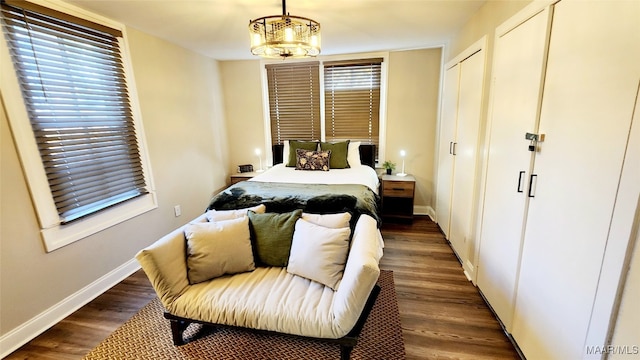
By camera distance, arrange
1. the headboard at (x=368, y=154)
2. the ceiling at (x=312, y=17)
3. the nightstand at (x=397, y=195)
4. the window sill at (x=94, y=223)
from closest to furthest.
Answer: the window sill at (x=94, y=223), the ceiling at (x=312, y=17), the nightstand at (x=397, y=195), the headboard at (x=368, y=154)

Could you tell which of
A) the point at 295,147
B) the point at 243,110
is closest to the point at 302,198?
the point at 295,147

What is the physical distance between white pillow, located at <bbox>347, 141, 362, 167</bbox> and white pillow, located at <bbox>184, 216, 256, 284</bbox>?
2.16 meters

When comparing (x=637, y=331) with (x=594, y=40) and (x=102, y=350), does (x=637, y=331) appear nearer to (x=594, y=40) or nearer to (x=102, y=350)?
(x=594, y=40)

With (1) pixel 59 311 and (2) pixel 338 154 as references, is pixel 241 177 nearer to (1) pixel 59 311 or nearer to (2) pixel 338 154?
(2) pixel 338 154

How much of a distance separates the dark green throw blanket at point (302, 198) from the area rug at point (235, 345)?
80 cm

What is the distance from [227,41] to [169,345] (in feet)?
9.97

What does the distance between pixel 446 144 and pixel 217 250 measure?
2.76 m

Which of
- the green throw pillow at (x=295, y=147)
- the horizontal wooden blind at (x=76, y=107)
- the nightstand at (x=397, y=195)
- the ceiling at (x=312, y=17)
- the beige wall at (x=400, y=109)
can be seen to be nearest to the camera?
the horizontal wooden blind at (x=76, y=107)

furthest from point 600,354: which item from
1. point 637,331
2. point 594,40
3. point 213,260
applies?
point 213,260

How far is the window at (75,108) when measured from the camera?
1.85 metres

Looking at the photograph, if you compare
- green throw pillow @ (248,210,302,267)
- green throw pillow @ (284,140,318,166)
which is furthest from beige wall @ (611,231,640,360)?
green throw pillow @ (284,140,318,166)

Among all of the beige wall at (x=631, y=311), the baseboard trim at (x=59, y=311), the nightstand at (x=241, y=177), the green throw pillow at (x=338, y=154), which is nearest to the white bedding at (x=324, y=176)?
the green throw pillow at (x=338, y=154)

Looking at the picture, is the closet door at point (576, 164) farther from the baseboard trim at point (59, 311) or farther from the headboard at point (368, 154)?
the baseboard trim at point (59, 311)

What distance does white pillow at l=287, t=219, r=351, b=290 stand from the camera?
1.65 metres
